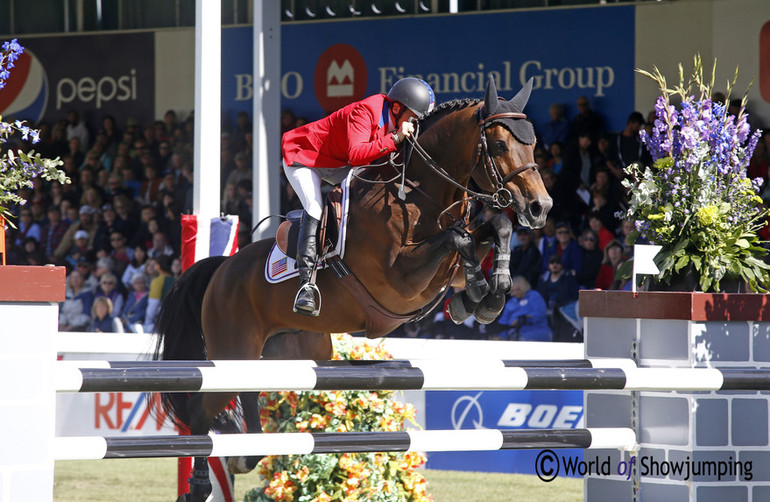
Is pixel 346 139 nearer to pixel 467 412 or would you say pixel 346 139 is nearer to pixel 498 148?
pixel 498 148

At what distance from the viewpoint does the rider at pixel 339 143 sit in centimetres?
416

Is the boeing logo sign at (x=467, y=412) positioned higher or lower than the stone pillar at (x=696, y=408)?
lower

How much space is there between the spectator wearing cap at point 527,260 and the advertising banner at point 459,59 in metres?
1.36

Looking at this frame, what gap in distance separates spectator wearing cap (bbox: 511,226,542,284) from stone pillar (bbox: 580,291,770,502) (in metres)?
4.93

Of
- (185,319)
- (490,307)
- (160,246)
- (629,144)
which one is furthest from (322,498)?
(160,246)

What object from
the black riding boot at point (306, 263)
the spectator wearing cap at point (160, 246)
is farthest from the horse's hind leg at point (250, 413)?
the spectator wearing cap at point (160, 246)

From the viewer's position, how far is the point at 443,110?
4.33m

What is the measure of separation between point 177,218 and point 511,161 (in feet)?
24.9

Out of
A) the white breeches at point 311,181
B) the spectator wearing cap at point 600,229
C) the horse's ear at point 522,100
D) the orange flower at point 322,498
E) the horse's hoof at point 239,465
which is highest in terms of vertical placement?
the horse's ear at point 522,100

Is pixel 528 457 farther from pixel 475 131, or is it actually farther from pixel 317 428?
pixel 475 131

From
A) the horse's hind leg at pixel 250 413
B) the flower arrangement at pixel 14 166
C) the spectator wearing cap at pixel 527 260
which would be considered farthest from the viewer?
the spectator wearing cap at pixel 527 260

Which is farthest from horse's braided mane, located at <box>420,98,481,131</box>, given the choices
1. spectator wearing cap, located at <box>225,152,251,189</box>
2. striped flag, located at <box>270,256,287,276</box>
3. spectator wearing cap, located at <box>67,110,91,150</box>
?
spectator wearing cap, located at <box>67,110,91,150</box>

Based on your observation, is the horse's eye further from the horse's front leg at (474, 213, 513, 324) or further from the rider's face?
the rider's face

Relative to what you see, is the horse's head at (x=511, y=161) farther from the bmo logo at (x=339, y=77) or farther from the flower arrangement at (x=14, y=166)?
the bmo logo at (x=339, y=77)
